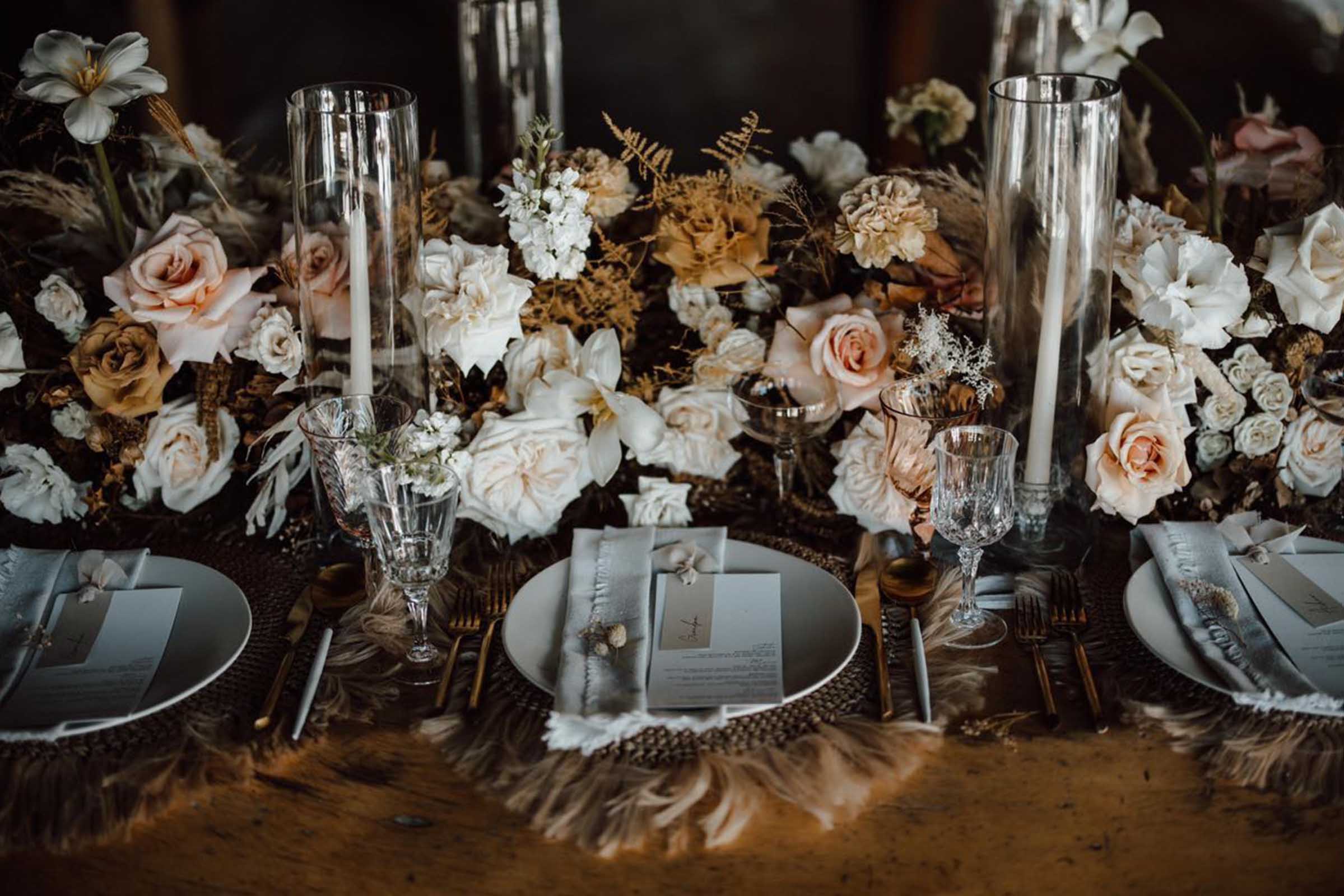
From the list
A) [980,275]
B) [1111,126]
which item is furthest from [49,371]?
[1111,126]

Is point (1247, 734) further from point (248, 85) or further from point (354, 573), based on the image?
point (248, 85)

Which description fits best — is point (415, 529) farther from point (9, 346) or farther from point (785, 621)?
point (9, 346)

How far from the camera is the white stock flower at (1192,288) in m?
1.27

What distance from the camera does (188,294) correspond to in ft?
4.37

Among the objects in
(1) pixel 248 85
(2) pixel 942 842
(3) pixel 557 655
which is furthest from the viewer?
(1) pixel 248 85

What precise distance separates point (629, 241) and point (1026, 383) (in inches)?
19.0

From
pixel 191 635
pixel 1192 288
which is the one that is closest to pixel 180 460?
pixel 191 635

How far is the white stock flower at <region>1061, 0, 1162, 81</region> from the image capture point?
1.70 meters

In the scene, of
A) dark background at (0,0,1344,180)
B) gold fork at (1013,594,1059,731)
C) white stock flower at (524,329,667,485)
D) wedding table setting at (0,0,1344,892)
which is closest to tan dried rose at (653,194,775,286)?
wedding table setting at (0,0,1344,892)

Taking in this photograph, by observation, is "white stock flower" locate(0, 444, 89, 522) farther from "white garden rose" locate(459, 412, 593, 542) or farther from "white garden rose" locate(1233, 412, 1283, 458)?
"white garden rose" locate(1233, 412, 1283, 458)

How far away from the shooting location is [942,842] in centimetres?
98

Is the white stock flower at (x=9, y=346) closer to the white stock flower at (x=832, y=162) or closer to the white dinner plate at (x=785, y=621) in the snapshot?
the white dinner plate at (x=785, y=621)

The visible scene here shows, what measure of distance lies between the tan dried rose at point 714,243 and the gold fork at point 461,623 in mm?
429

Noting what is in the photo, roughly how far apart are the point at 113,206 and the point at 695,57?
9.17 feet
